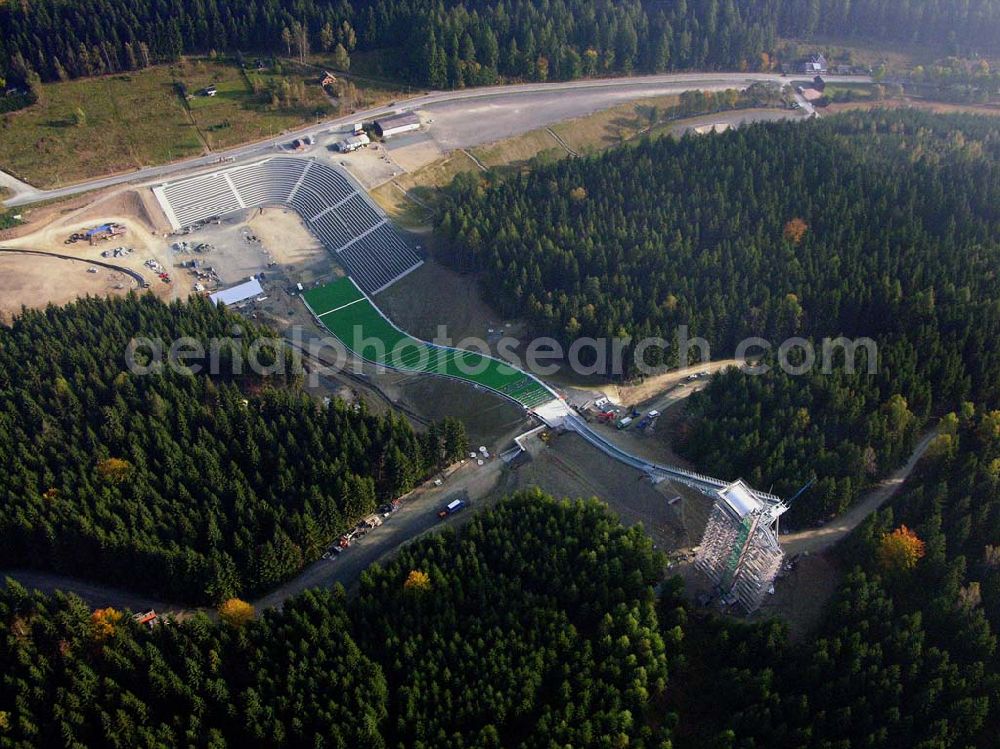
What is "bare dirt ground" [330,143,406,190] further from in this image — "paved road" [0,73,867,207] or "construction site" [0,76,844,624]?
"paved road" [0,73,867,207]

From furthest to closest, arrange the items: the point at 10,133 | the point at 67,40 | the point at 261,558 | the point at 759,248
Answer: the point at 67,40, the point at 10,133, the point at 759,248, the point at 261,558

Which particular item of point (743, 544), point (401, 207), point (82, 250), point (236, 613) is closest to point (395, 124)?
point (401, 207)

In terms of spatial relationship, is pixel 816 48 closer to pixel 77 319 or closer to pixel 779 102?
pixel 779 102

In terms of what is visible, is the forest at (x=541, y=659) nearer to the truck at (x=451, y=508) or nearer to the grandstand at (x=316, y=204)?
the truck at (x=451, y=508)

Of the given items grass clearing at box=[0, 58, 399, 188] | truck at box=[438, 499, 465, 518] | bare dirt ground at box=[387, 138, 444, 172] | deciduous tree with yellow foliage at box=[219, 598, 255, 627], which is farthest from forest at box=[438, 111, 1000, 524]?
deciduous tree with yellow foliage at box=[219, 598, 255, 627]

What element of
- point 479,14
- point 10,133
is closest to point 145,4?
point 10,133

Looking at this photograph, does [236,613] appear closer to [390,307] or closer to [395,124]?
[390,307]

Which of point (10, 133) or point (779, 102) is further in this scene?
point (779, 102)

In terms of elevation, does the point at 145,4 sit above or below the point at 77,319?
above

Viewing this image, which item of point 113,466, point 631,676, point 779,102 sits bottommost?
point 631,676
